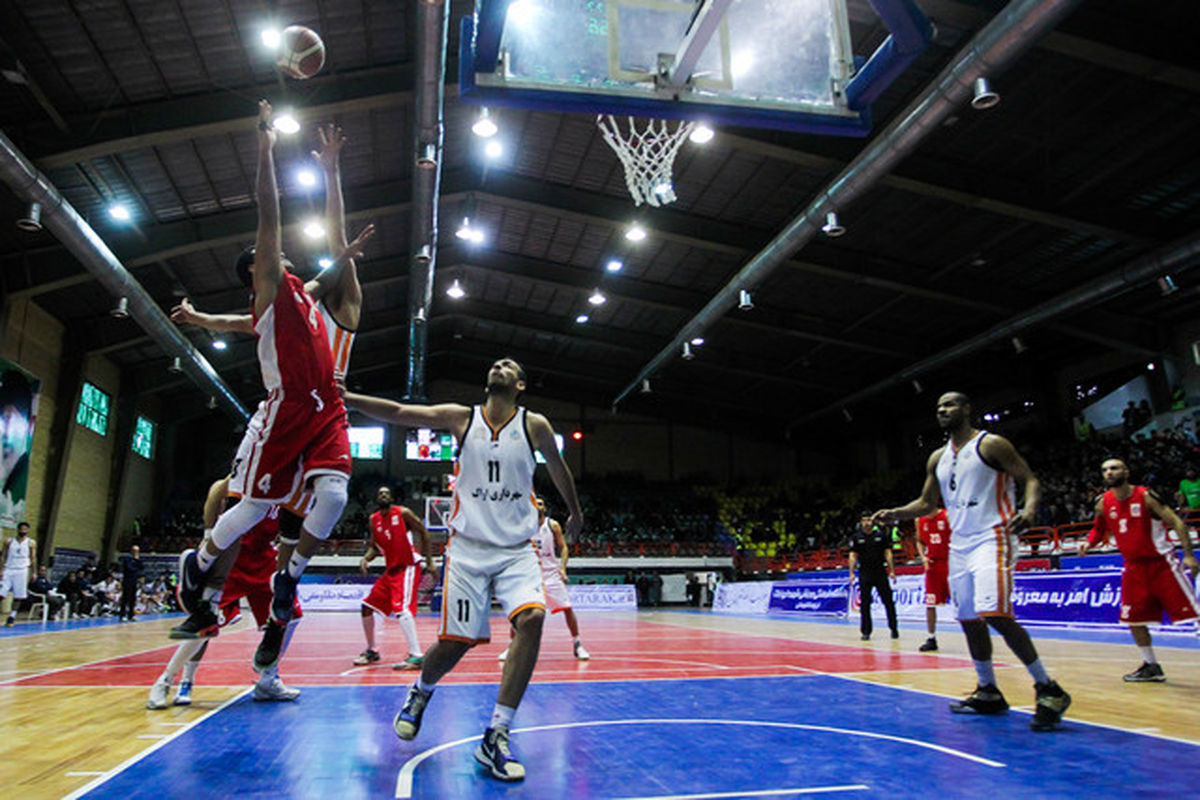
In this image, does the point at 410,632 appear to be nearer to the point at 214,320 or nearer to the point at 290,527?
the point at 290,527

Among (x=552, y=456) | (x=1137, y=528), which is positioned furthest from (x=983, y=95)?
(x=552, y=456)

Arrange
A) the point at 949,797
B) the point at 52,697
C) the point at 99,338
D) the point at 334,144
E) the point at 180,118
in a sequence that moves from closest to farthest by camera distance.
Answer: the point at 949,797 → the point at 334,144 → the point at 52,697 → the point at 180,118 → the point at 99,338

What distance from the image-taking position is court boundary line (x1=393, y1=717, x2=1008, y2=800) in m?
3.06

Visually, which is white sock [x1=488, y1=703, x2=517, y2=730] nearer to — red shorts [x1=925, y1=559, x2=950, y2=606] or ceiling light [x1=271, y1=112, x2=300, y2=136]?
red shorts [x1=925, y1=559, x2=950, y2=606]

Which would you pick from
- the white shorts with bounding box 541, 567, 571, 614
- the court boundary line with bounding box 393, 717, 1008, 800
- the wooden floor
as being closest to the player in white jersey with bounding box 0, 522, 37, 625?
the wooden floor

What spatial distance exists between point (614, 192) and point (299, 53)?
44.1ft

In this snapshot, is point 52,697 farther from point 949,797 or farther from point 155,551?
point 155,551

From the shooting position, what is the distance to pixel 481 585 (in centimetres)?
357

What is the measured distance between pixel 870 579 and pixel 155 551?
2602 cm

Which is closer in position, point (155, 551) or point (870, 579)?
point (870, 579)

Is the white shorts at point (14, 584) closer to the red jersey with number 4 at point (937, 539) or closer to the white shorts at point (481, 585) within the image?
the white shorts at point (481, 585)

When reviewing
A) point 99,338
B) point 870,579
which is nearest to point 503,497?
point 870,579

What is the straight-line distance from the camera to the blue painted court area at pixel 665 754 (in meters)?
2.88

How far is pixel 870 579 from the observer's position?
1079cm
